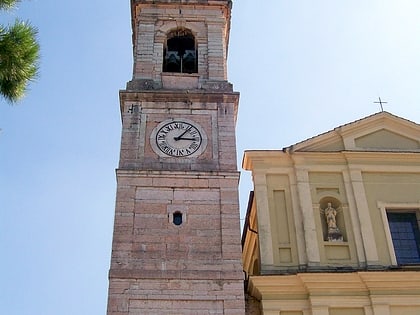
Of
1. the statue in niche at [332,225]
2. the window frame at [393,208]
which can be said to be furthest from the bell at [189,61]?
the window frame at [393,208]

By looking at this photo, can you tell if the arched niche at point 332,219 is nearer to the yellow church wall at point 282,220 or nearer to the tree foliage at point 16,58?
the yellow church wall at point 282,220

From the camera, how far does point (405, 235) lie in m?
17.0

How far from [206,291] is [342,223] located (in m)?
3.84

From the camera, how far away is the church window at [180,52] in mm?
20125

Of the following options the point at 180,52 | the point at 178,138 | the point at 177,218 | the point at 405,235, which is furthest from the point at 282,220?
the point at 180,52

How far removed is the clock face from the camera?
687 inches

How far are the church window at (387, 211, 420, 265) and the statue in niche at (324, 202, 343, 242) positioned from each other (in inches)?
52.0

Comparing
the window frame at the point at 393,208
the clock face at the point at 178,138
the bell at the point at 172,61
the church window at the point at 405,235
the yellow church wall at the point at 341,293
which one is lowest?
the yellow church wall at the point at 341,293

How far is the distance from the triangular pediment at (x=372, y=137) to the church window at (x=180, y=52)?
431cm

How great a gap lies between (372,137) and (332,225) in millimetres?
2999

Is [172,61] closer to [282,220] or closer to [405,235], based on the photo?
[282,220]

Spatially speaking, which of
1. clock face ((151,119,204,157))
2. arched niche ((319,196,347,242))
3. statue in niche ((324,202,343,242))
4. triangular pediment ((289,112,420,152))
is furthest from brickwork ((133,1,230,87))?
statue in niche ((324,202,343,242))

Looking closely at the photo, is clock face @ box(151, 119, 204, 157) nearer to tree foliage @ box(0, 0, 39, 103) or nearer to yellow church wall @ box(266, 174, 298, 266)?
yellow church wall @ box(266, 174, 298, 266)

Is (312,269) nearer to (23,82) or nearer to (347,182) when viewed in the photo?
(347,182)
